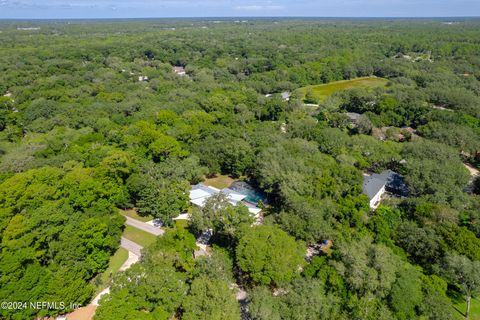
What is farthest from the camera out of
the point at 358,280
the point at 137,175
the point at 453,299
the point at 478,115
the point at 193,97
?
the point at 193,97

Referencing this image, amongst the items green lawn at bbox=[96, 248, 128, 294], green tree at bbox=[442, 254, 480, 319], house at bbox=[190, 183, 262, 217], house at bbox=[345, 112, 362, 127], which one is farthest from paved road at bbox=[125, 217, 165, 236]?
house at bbox=[345, 112, 362, 127]

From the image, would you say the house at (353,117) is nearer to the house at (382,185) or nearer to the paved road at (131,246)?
the house at (382,185)

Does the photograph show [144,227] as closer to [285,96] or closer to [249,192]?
[249,192]

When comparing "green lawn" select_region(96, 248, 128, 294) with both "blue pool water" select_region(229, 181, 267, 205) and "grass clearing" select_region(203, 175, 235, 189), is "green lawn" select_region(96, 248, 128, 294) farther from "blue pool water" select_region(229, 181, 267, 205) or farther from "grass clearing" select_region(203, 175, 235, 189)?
"grass clearing" select_region(203, 175, 235, 189)

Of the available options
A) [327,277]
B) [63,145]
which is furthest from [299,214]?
[63,145]

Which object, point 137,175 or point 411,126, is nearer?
point 137,175

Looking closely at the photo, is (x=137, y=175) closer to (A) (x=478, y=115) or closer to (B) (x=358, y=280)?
(B) (x=358, y=280)
